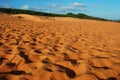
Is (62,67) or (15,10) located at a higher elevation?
(62,67)

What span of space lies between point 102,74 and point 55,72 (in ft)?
2.39

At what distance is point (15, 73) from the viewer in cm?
241

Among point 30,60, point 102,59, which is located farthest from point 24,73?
point 102,59

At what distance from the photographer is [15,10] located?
4506 cm

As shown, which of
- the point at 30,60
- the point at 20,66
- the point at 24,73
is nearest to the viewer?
the point at 24,73

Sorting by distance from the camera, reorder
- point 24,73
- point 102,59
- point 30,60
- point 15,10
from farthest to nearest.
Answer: point 15,10
point 102,59
point 30,60
point 24,73

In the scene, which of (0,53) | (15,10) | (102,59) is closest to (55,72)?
(102,59)

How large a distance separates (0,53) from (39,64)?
1.04 m

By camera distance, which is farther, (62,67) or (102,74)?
(62,67)

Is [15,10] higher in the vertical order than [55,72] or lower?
lower

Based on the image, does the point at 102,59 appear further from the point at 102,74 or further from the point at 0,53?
the point at 0,53

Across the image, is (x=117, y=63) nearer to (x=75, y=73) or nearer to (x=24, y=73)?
(x=75, y=73)

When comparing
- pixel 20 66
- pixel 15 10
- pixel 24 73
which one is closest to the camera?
pixel 24 73

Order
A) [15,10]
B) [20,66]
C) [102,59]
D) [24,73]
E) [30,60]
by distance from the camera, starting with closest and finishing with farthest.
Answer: [24,73] → [20,66] → [30,60] → [102,59] → [15,10]
